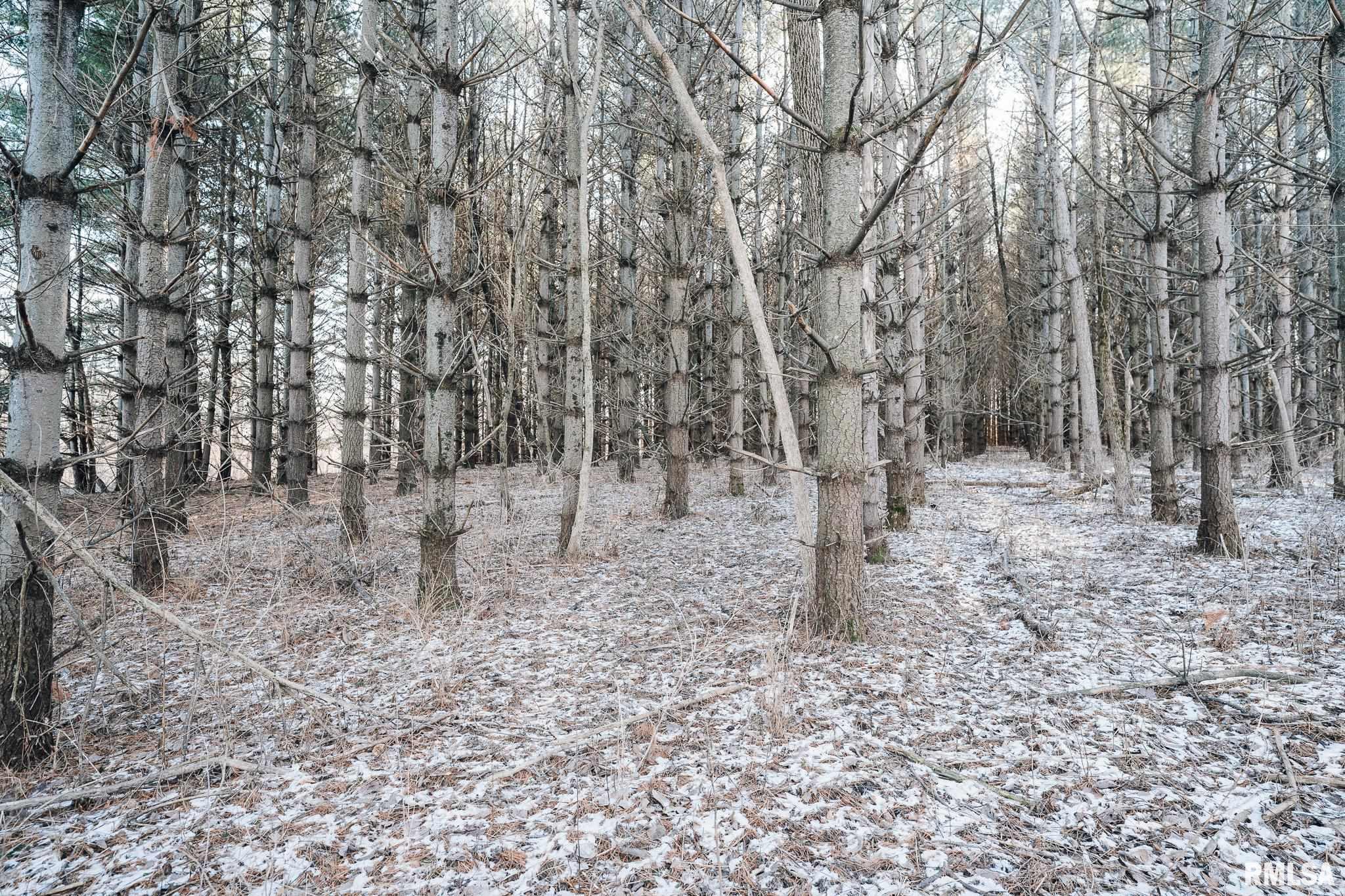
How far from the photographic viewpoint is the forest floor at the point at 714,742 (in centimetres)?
207

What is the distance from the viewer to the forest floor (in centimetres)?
207

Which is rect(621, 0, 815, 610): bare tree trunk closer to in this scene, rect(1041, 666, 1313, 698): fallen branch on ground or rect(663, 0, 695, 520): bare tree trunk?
rect(1041, 666, 1313, 698): fallen branch on ground

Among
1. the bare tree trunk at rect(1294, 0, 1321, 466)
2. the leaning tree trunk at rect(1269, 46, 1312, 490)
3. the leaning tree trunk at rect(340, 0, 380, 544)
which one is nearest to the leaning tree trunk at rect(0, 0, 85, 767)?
the leaning tree trunk at rect(340, 0, 380, 544)

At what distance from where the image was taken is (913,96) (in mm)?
7484

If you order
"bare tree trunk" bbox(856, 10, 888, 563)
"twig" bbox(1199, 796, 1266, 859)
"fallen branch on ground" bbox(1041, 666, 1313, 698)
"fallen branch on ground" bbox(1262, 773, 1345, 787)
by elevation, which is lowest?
"twig" bbox(1199, 796, 1266, 859)

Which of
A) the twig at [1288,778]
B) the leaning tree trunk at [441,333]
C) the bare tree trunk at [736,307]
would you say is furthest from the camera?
the bare tree trunk at [736,307]

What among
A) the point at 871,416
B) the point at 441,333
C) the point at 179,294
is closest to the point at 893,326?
the point at 871,416

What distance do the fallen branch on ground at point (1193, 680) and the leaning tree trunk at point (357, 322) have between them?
6319 millimetres

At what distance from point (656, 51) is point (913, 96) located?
5471mm

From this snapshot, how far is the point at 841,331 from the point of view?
3.83 metres

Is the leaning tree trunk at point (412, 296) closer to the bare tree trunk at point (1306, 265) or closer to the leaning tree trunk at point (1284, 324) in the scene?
the leaning tree trunk at point (1284, 324)

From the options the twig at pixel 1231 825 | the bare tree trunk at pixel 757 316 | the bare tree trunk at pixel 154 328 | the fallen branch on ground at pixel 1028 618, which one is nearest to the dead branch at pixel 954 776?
the twig at pixel 1231 825

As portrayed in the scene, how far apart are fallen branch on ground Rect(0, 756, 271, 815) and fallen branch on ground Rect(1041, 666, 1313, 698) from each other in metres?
3.75

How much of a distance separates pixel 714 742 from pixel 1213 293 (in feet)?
21.2
